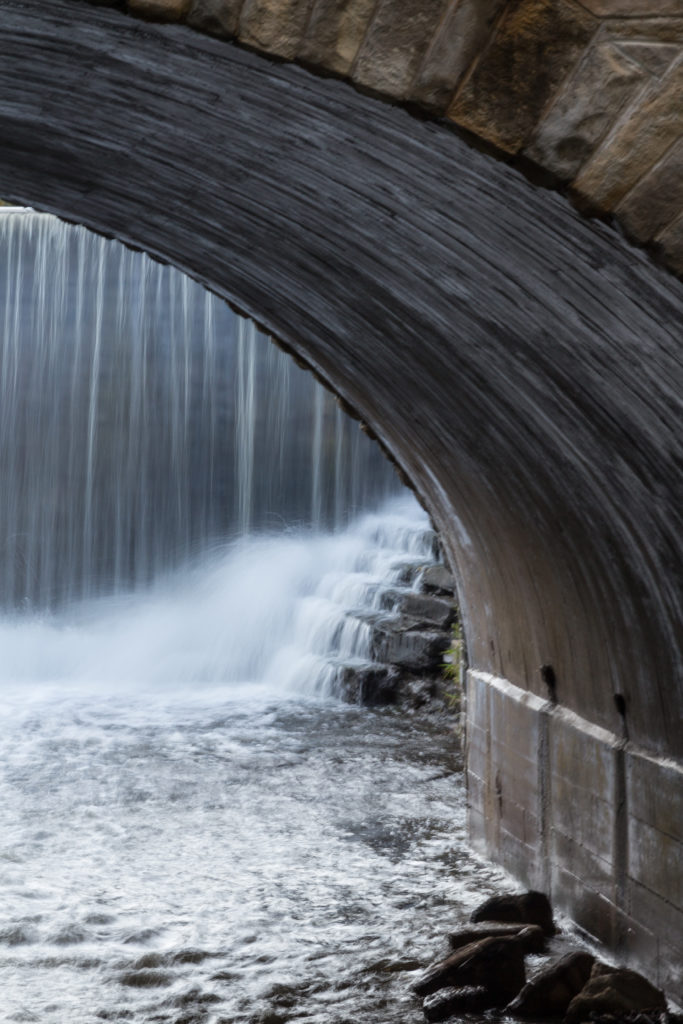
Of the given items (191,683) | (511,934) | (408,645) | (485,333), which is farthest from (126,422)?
(485,333)

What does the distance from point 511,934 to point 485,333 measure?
235 cm

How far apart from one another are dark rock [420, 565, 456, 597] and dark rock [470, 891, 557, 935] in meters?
7.77

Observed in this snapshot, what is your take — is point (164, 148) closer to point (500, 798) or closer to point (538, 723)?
point (538, 723)

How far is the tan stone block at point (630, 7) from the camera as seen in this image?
2516 mm

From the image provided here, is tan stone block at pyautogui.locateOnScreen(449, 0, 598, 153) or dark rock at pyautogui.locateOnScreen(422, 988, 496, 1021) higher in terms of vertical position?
tan stone block at pyautogui.locateOnScreen(449, 0, 598, 153)

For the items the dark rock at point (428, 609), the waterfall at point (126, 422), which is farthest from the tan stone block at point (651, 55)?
the waterfall at point (126, 422)

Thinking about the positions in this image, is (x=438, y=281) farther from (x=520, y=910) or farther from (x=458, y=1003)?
(x=520, y=910)

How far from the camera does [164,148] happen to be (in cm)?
366

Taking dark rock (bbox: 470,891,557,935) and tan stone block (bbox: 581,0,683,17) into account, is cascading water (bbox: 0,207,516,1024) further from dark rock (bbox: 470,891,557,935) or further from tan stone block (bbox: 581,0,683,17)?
tan stone block (bbox: 581,0,683,17)

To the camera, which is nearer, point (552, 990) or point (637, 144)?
point (637, 144)

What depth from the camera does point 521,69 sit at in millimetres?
2514

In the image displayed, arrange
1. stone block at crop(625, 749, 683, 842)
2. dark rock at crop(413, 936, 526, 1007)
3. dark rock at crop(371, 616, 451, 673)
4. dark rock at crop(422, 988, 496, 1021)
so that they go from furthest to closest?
dark rock at crop(371, 616, 451, 673), dark rock at crop(413, 936, 526, 1007), dark rock at crop(422, 988, 496, 1021), stone block at crop(625, 749, 683, 842)

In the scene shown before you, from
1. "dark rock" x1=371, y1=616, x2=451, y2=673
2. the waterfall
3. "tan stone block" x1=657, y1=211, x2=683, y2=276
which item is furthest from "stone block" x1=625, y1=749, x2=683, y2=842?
the waterfall

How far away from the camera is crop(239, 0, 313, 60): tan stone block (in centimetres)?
245
